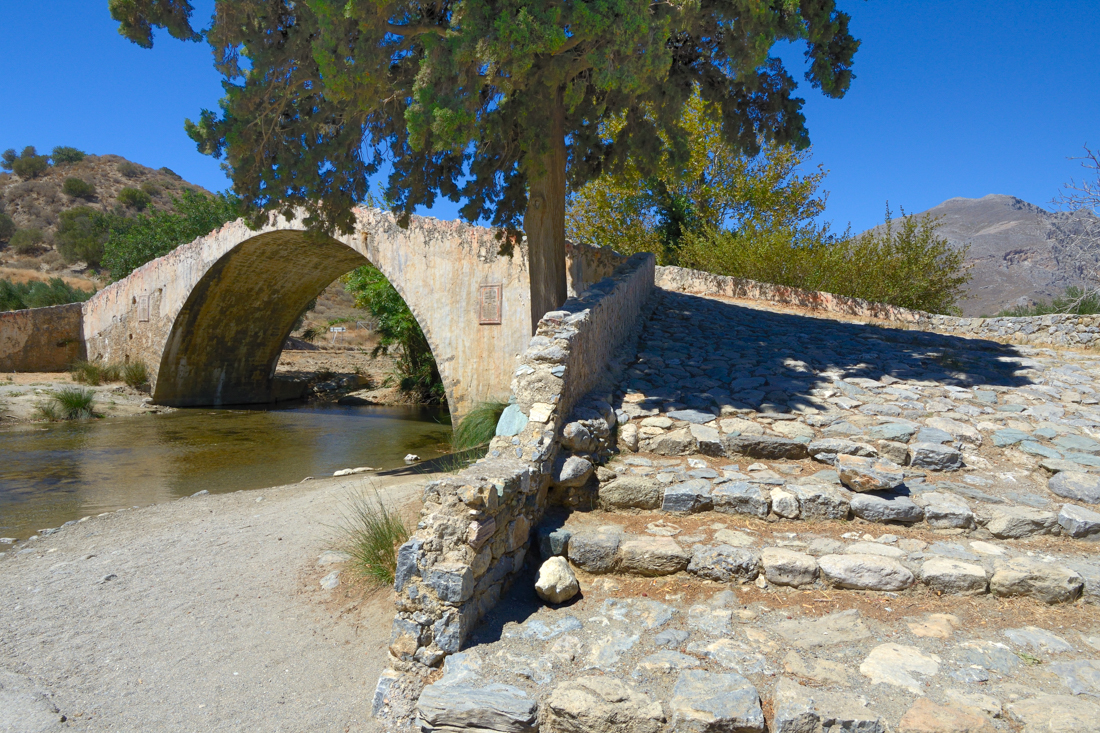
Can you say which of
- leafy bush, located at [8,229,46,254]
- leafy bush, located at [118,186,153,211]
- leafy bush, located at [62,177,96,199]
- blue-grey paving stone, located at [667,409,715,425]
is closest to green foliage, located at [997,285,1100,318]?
blue-grey paving stone, located at [667,409,715,425]

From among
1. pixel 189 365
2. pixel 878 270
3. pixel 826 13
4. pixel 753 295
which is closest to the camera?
pixel 826 13

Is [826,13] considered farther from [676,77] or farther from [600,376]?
[600,376]

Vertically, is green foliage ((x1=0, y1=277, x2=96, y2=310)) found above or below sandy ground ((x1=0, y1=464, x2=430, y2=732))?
above

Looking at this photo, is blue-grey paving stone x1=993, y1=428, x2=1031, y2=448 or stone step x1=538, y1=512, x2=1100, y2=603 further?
blue-grey paving stone x1=993, y1=428, x2=1031, y2=448

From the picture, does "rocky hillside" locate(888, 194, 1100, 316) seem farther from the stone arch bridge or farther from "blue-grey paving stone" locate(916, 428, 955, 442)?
the stone arch bridge

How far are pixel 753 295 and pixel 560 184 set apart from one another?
21.3ft

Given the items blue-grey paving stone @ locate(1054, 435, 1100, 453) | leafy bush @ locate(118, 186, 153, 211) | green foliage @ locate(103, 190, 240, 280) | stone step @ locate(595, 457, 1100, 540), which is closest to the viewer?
stone step @ locate(595, 457, 1100, 540)

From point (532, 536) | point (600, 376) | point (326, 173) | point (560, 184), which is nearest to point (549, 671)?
point (532, 536)

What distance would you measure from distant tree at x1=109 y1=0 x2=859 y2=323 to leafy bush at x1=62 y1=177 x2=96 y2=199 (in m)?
43.3

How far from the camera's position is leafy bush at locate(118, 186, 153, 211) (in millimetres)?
40281

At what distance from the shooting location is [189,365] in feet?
56.7

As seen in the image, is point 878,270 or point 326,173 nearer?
point 326,173

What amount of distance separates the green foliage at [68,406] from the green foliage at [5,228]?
3033 cm

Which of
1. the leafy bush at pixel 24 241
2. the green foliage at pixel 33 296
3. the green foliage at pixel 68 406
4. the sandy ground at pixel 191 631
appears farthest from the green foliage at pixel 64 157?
the sandy ground at pixel 191 631
